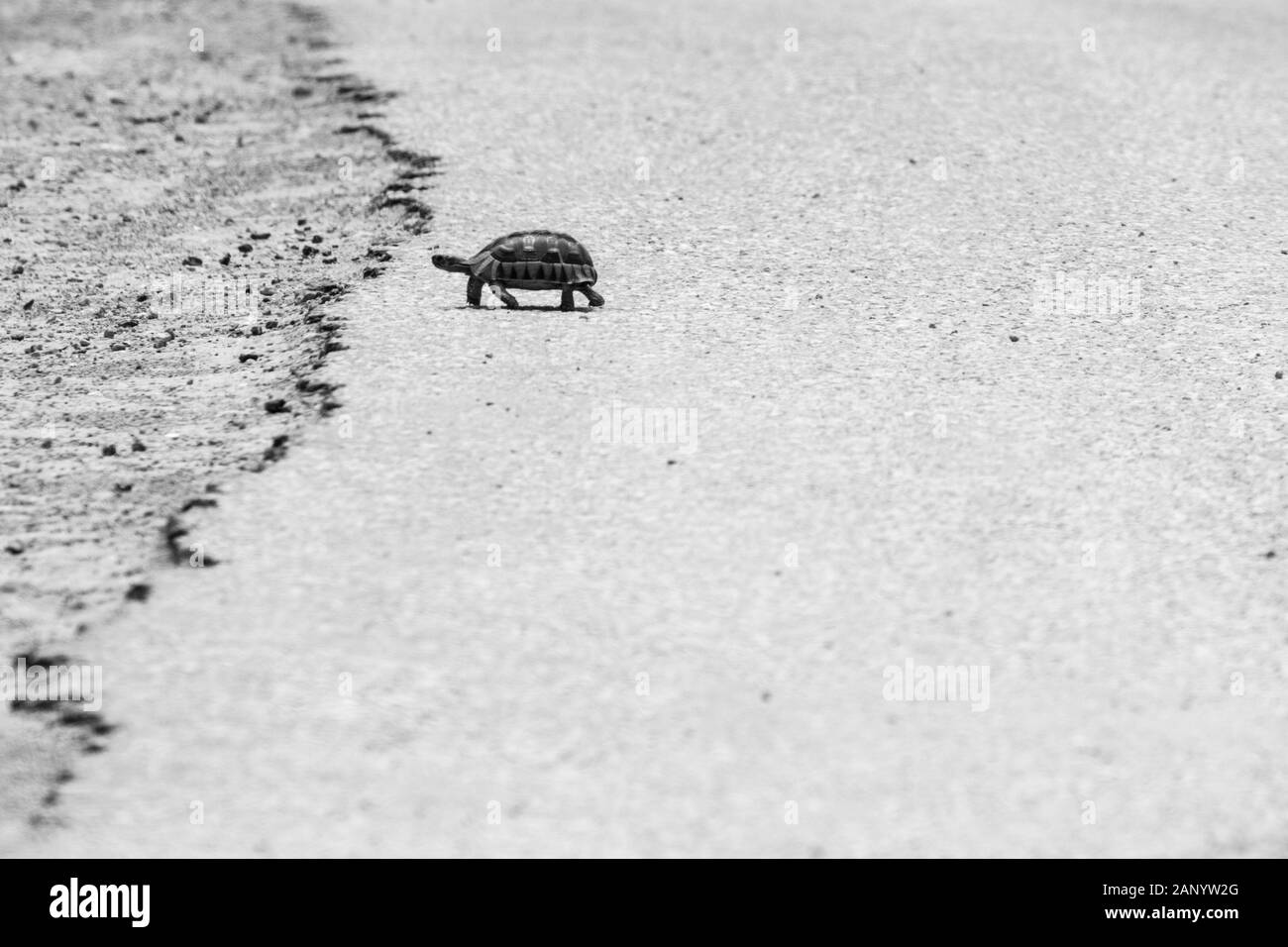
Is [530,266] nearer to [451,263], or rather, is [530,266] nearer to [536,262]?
[536,262]

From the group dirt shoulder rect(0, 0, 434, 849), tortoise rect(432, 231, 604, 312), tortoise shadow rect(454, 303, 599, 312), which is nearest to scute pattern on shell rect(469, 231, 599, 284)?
tortoise rect(432, 231, 604, 312)

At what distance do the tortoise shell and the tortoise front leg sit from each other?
4 cm

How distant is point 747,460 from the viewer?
7.05 metres

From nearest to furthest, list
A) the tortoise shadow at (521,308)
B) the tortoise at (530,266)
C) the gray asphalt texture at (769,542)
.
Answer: the gray asphalt texture at (769,542) → the tortoise at (530,266) → the tortoise shadow at (521,308)

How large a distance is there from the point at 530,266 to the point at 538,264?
0.04 metres

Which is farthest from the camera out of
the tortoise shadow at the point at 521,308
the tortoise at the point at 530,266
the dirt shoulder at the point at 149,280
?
the tortoise shadow at the point at 521,308

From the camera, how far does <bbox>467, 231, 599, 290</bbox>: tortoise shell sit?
8.59 metres

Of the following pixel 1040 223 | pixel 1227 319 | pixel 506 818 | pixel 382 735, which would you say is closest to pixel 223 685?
pixel 382 735

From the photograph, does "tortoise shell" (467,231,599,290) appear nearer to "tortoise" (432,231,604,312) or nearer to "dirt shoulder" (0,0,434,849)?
"tortoise" (432,231,604,312)

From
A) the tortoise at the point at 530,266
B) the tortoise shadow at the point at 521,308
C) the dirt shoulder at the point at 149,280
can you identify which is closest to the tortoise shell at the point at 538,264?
the tortoise at the point at 530,266

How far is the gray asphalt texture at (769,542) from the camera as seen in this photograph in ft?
16.3

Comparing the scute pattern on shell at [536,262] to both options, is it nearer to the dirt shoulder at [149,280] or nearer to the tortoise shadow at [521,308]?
Result: the tortoise shadow at [521,308]

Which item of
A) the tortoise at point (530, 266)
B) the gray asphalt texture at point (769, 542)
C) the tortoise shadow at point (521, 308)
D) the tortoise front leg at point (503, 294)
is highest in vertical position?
the tortoise at point (530, 266)
